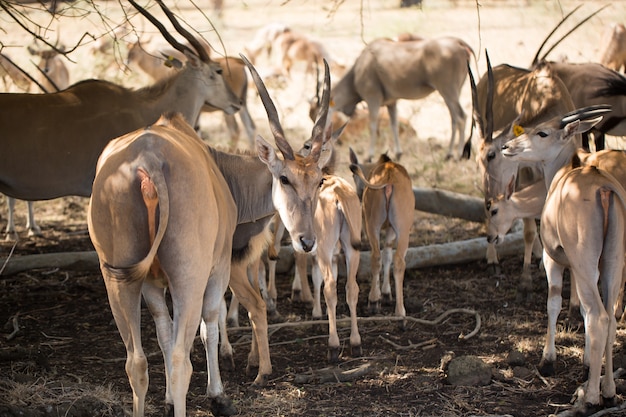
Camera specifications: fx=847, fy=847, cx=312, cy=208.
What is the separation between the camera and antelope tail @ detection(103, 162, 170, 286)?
3616 millimetres

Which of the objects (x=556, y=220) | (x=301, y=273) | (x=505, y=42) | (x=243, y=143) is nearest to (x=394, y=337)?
(x=301, y=273)

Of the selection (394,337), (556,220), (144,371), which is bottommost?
(394,337)

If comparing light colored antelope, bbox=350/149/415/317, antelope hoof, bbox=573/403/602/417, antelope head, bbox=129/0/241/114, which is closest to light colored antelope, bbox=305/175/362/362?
light colored antelope, bbox=350/149/415/317

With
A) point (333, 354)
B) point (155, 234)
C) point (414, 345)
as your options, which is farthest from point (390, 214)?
point (155, 234)

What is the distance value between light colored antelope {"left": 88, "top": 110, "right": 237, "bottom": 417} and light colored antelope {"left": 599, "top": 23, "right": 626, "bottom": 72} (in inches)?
391

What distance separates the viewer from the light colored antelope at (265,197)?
4.61m

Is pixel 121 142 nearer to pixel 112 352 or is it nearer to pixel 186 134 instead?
pixel 186 134

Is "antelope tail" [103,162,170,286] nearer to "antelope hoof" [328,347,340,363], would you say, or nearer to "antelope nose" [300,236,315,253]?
"antelope nose" [300,236,315,253]

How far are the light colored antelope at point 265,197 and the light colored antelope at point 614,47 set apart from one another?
29.0 ft

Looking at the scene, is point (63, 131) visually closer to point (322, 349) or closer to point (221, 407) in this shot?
point (322, 349)

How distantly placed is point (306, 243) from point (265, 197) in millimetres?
596

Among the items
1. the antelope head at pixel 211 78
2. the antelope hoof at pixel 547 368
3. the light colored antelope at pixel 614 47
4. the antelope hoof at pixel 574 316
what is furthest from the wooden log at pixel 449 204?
the light colored antelope at pixel 614 47

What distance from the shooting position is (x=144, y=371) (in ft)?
13.1

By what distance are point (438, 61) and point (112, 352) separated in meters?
7.68
